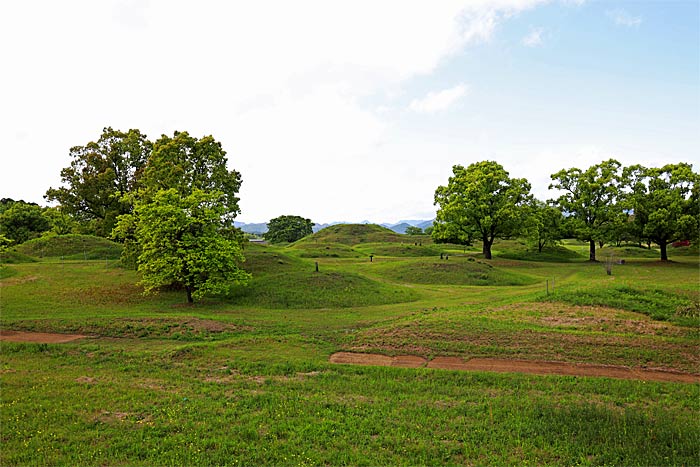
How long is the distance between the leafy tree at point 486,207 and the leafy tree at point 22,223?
59979mm

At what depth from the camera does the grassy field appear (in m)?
7.99

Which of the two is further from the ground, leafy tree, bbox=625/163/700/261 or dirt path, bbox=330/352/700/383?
leafy tree, bbox=625/163/700/261

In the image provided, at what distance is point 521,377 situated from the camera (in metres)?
11.8

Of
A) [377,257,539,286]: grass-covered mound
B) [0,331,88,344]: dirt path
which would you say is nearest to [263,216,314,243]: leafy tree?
[377,257,539,286]: grass-covered mound

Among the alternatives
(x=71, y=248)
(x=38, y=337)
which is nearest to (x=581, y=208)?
(x=38, y=337)

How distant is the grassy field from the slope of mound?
55.8m

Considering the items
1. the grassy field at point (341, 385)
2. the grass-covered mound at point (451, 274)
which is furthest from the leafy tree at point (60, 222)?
the grass-covered mound at point (451, 274)

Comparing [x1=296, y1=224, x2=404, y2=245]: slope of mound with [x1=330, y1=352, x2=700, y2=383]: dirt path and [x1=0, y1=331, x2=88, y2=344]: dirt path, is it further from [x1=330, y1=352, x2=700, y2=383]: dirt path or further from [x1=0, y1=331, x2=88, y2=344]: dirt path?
[x1=330, y1=352, x2=700, y2=383]: dirt path

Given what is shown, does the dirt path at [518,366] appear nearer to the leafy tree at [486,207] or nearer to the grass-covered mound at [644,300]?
the grass-covered mound at [644,300]

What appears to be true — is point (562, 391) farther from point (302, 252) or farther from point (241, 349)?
point (302, 252)

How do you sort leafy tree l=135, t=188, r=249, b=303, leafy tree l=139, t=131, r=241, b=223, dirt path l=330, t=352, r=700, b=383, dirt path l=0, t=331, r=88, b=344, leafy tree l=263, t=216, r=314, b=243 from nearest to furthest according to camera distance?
dirt path l=330, t=352, r=700, b=383
dirt path l=0, t=331, r=88, b=344
leafy tree l=135, t=188, r=249, b=303
leafy tree l=139, t=131, r=241, b=223
leafy tree l=263, t=216, r=314, b=243

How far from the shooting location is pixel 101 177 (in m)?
45.6

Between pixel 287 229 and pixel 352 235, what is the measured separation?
92.1ft

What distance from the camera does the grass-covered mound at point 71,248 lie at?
1753 inches
